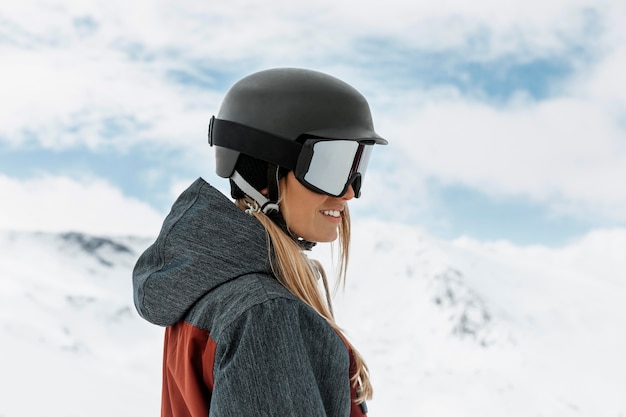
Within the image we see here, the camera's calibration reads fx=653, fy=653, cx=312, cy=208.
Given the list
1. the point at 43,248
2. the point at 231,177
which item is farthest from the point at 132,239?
the point at 231,177

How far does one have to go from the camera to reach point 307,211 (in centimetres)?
195

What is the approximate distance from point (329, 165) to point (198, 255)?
0.47m

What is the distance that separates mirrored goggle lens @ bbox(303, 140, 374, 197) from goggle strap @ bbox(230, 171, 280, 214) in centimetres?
13

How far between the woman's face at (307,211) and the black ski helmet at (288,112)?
0.10 meters

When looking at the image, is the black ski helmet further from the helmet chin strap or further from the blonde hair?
the blonde hair

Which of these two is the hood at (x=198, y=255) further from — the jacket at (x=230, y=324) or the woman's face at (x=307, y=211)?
the woman's face at (x=307, y=211)

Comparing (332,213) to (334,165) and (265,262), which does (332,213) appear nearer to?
(334,165)

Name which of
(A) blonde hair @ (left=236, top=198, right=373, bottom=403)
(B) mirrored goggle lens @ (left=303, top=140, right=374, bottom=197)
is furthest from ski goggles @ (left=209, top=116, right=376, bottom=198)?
(A) blonde hair @ (left=236, top=198, right=373, bottom=403)

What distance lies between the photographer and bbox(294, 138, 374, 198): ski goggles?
6.23 feet

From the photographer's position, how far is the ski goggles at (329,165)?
74.7 inches

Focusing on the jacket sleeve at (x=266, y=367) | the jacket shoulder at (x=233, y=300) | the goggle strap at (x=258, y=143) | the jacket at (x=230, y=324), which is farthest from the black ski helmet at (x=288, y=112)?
the jacket sleeve at (x=266, y=367)

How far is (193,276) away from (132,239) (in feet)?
32.0

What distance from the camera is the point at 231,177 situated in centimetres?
207

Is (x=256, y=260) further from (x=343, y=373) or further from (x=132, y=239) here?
(x=132, y=239)
